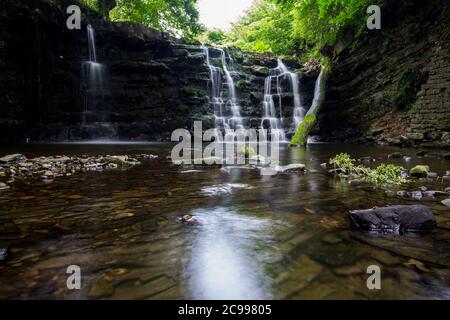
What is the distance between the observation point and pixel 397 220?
8.71ft

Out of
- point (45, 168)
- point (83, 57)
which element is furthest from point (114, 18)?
point (45, 168)

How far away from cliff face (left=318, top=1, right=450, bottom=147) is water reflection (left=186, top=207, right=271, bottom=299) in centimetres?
1125

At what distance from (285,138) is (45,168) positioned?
16.0 m

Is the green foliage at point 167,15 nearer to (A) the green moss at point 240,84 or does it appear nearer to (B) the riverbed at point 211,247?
(A) the green moss at point 240,84

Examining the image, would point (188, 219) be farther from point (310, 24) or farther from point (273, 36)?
point (273, 36)

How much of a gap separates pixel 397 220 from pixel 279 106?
19.1 metres

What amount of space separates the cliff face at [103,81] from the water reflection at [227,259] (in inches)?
662

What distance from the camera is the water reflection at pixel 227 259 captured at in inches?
68.1

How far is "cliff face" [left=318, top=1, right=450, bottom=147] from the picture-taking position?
11477 mm

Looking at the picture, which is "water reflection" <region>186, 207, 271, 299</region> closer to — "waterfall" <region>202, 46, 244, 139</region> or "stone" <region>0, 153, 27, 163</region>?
"stone" <region>0, 153, 27, 163</region>

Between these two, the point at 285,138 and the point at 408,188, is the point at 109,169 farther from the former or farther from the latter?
the point at 285,138

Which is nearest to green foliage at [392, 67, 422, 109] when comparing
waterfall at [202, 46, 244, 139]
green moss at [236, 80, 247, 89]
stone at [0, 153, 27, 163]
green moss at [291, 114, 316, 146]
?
green moss at [291, 114, 316, 146]

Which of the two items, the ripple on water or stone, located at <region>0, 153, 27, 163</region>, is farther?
stone, located at <region>0, 153, 27, 163</region>

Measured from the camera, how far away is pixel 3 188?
428 centimetres
